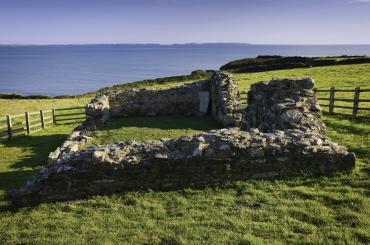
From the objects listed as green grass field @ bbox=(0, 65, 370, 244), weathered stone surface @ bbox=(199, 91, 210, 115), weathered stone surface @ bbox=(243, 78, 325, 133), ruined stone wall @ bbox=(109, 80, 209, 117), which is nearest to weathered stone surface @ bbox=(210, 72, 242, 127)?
weathered stone surface @ bbox=(199, 91, 210, 115)

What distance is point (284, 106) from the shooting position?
1244 cm

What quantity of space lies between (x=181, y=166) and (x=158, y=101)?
1537 cm

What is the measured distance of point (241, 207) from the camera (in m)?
7.38

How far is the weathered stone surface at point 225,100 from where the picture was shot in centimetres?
1848

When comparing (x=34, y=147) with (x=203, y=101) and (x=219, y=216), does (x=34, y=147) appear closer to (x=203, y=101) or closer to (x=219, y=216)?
(x=203, y=101)

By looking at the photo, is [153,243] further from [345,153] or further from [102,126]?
[102,126]

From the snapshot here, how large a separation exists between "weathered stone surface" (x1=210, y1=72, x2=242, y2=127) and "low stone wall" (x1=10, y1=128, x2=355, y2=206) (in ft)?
32.2

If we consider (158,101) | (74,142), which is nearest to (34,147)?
(74,142)

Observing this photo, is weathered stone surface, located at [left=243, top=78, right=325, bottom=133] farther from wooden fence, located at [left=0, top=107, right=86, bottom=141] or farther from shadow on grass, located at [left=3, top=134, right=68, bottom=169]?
wooden fence, located at [left=0, top=107, right=86, bottom=141]

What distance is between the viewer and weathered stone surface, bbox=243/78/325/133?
37.4 ft

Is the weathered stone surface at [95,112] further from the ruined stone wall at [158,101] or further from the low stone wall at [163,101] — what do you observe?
the ruined stone wall at [158,101]

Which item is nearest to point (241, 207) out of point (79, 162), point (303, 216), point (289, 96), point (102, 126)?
point (303, 216)

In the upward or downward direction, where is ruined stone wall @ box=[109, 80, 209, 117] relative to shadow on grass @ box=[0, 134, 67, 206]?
upward

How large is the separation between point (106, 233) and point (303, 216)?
393 cm
